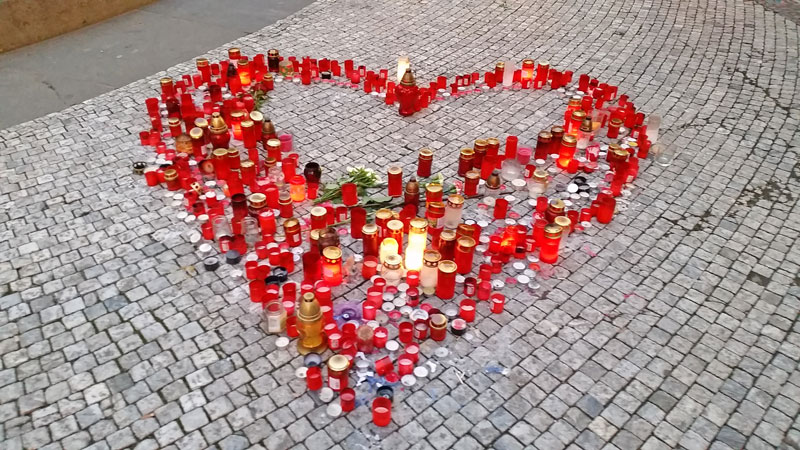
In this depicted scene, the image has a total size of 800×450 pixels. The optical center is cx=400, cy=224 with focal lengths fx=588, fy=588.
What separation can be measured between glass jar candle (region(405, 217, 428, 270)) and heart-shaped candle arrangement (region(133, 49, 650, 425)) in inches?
0.4

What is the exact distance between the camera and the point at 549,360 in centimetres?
517

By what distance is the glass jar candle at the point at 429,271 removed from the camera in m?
5.54

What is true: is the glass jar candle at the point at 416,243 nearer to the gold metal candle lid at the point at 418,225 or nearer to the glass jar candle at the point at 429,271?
the gold metal candle lid at the point at 418,225

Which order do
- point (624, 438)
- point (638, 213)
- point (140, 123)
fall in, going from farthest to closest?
point (140, 123), point (638, 213), point (624, 438)

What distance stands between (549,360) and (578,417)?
1.94 feet

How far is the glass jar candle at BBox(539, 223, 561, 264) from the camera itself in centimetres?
590

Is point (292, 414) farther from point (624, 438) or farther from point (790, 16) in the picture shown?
point (790, 16)

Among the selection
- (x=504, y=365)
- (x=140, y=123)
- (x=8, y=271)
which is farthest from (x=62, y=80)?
(x=504, y=365)

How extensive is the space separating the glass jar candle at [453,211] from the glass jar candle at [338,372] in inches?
83.9

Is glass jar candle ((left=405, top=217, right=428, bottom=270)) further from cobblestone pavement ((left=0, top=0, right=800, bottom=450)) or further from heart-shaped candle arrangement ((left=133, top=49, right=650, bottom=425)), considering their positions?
cobblestone pavement ((left=0, top=0, right=800, bottom=450))

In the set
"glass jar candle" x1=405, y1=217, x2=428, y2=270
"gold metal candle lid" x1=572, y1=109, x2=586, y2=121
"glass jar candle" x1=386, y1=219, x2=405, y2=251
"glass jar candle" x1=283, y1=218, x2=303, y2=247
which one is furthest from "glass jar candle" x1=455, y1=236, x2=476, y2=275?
"gold metal candle lid" x1=572, y1=109, x2=586, y2=121

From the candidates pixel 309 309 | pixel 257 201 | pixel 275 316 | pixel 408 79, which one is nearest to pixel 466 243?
Answer: pixel 309 309

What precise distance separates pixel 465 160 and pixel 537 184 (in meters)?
0.89

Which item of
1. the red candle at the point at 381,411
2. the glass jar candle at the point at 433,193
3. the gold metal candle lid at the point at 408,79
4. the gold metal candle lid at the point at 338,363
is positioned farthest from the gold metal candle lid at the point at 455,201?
the gold metal candle lid at the point at 408,79
